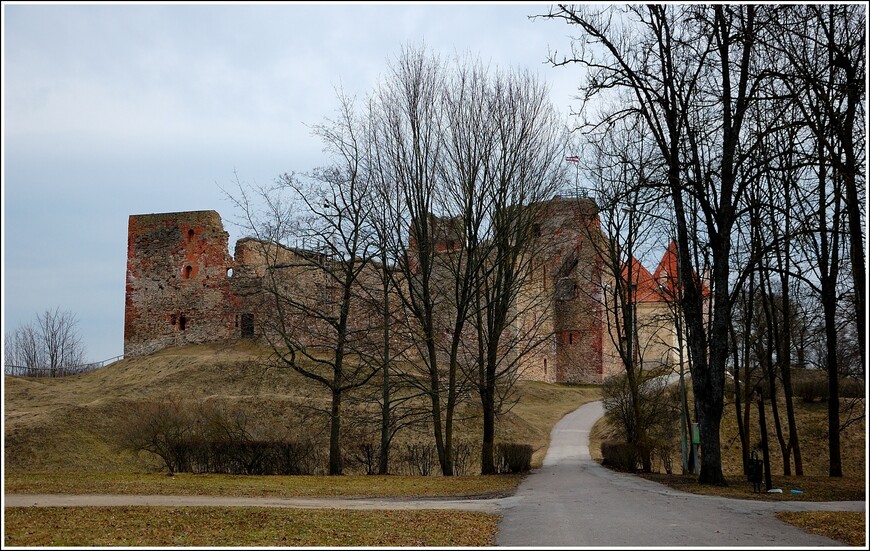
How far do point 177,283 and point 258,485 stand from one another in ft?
97.7

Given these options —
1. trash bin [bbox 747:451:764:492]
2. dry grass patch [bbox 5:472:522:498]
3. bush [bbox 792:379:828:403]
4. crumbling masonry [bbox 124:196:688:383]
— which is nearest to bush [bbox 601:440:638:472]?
dry grass patch [bbox 5:472:522:498]

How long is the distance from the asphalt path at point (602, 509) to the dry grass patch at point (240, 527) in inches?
28.8

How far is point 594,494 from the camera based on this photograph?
15117mm

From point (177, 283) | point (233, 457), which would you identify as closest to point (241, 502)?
point (233, 457)

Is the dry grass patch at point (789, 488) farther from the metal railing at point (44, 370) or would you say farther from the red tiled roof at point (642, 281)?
the metal railing at point (44, 370)

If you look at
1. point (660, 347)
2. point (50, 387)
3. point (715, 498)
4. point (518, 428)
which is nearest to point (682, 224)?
point (715, 498)

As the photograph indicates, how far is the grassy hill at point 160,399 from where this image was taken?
1126 inches

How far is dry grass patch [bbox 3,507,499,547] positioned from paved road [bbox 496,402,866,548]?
2.24 ft

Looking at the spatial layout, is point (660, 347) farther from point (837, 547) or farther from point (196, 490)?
point (837, 547)

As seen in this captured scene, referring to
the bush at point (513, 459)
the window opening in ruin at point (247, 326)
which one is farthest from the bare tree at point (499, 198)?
the window opening in ruin at point (247, 326)

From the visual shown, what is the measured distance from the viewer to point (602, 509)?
39.9 feet

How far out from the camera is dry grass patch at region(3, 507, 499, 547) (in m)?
8.97

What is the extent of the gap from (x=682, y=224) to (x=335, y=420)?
11151 millimetres

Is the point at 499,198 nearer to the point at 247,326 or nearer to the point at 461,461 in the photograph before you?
the point at 461,461
